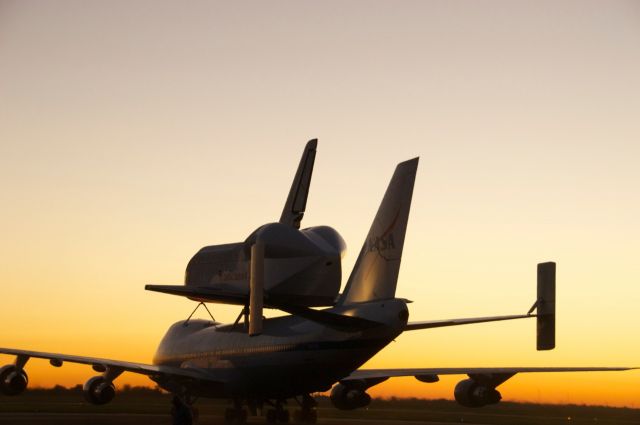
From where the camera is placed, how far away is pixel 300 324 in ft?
129

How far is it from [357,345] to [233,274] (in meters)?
5.45

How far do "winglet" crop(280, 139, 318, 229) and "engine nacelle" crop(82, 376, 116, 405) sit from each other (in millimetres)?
10722

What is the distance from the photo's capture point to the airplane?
32.7m

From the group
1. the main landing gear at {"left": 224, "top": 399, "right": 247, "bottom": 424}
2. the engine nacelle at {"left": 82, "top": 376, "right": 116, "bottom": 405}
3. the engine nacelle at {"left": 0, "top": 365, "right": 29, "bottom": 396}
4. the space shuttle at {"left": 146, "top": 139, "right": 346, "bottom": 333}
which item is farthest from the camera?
the main landing gear at {"left": 224, "top": 399, "right": 247, "bottom": 424}

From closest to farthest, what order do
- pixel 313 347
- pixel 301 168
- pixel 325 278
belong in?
1. pixel 325 278
2. pixel 313 347
3. pixel 301 168

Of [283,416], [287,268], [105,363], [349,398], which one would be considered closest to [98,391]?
[105,363]

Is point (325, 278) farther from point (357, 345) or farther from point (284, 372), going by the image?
point (284, 372)

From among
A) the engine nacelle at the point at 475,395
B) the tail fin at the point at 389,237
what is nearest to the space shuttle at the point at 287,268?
the tail fin at the point at 389,237

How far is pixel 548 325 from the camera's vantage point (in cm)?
3188

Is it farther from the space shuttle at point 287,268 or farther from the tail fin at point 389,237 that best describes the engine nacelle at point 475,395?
the tail fin at point 389,237

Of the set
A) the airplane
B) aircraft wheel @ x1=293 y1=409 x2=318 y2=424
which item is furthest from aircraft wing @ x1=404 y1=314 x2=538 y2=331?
aircraft wheel @ x1=293 y1=409 x2=318 y2=424

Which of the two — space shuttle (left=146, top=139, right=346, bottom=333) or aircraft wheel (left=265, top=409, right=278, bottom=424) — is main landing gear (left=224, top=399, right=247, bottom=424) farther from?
space shuttle (left=146, top=139, right=346, bottom=333)

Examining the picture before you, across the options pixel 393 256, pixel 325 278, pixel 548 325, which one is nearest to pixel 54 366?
pixel 325 278

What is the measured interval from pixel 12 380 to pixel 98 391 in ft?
12.4
